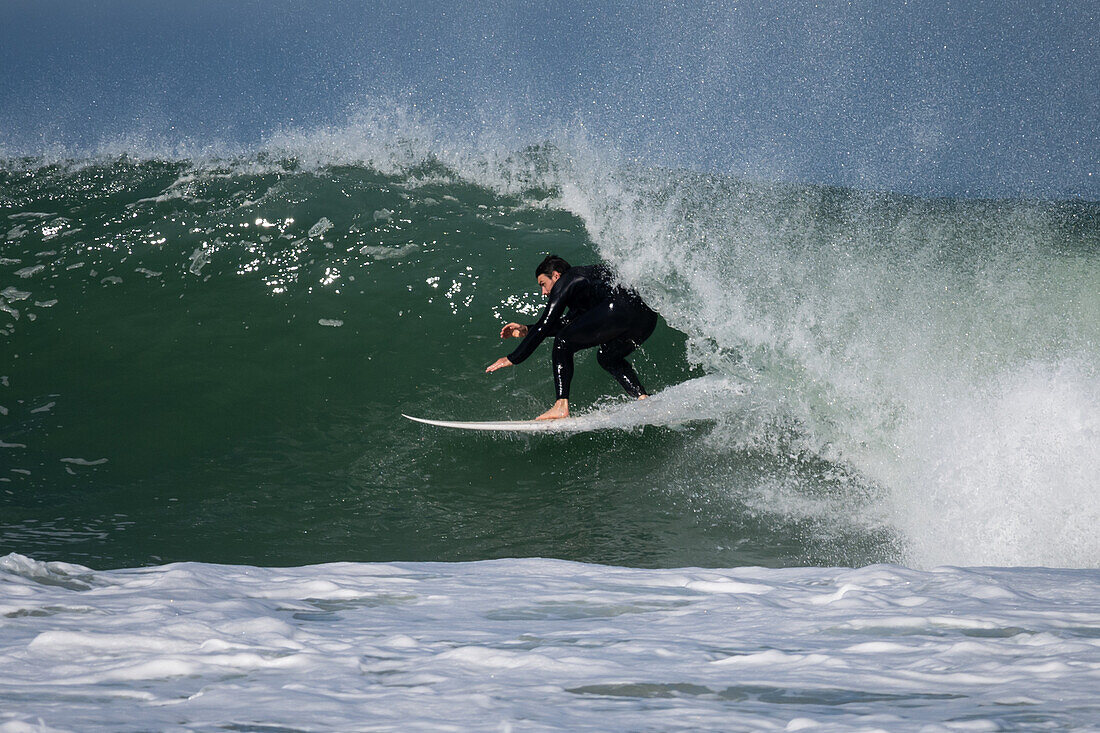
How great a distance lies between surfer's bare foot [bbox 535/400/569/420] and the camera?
6.59 meters

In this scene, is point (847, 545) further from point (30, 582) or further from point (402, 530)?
point (30, 582)

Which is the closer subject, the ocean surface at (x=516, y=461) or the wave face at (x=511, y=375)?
the ocean surface at (x=516, y=461)

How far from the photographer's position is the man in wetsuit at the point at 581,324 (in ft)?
21.9

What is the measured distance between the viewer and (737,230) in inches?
318

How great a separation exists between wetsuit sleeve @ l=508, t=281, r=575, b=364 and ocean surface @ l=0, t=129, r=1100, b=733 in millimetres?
655

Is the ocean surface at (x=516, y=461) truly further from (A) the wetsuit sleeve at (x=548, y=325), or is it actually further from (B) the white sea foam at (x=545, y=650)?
(A) the wetsuit sleeve at (x=548, y=325)

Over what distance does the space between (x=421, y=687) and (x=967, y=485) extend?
4.01m

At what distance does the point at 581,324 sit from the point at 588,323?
2.2 inches

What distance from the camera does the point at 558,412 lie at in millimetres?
6602

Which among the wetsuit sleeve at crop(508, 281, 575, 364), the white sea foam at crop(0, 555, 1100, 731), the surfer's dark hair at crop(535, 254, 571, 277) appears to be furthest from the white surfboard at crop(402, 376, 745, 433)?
the white sea foam at crop(0, 555, 1100, 731)

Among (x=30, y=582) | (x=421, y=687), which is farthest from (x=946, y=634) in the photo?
(x=30, y=582)

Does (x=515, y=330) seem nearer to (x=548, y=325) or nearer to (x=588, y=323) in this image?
(x=548, y=325)

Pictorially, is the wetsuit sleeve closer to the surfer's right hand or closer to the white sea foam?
the surfer's right hand

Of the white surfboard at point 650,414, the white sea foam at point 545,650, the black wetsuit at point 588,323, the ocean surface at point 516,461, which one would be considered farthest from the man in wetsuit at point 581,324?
the white sea foam at point 545,650
